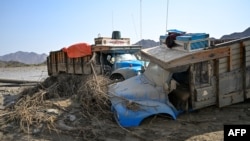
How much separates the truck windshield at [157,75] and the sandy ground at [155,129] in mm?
860

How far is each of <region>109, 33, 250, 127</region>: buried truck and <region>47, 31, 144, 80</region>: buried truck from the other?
10.1 feet

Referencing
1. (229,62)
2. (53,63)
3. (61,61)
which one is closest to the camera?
(229,62)

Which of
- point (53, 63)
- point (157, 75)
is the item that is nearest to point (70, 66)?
point (53, 63)

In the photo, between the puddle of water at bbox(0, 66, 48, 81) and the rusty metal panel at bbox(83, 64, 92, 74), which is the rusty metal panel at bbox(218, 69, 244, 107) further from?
the puddle of water at bbox(0, 66, 48, 81)

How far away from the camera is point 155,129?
6172mm

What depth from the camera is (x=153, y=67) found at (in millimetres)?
7664

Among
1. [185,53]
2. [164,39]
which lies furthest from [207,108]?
[164,39]

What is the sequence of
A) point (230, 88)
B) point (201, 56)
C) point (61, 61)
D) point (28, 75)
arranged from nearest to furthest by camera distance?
point (201, 56), point (230, 88), point (61, 61), point (28, 75)

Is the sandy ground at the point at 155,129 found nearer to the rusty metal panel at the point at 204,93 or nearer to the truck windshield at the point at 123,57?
the rusty metal panel at the point at 204,93

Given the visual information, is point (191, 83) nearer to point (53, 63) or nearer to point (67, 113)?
point (67, 113)

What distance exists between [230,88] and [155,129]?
2.22 m

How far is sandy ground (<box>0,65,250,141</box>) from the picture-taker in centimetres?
583

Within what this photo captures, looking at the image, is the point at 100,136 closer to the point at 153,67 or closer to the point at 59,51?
the point at 153,67

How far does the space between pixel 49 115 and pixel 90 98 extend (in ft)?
3.85
